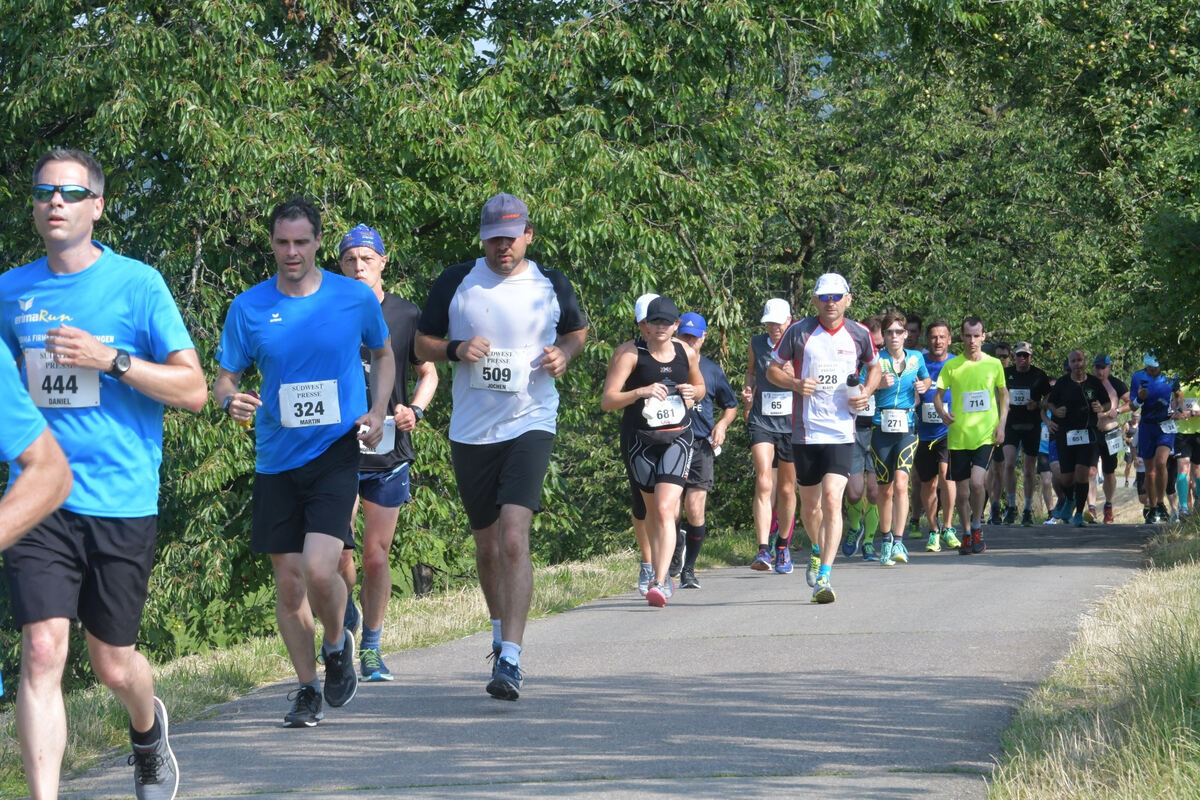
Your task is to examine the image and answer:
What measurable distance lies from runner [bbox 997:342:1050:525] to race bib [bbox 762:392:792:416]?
300 inches

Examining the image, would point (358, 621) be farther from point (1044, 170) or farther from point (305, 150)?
point (1044, 170)

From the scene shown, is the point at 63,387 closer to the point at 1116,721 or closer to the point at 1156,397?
the point at 1116,721

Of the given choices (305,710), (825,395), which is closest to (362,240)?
(305,710)

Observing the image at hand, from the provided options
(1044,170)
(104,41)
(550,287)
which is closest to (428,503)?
(104,41)

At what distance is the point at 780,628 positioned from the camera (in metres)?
9.62

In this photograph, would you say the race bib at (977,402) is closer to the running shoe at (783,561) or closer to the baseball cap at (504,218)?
the running shoe at (783,561)

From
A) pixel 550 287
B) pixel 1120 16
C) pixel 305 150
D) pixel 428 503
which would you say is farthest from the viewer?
pixel 1120 16

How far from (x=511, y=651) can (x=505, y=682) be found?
6.9 inches

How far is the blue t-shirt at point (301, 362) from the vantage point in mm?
6777

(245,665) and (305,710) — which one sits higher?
(305,710)

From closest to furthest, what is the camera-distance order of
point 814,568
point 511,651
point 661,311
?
point 511,651
point 661,311
point 814,568

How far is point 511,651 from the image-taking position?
23.9ft

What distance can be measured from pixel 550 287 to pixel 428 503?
358 inches

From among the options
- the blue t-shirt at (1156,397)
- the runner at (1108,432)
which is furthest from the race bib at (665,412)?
the blue t-shirt at (1156,397)
